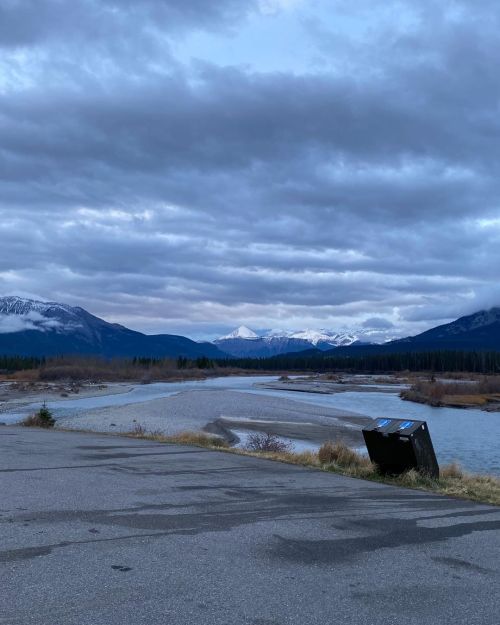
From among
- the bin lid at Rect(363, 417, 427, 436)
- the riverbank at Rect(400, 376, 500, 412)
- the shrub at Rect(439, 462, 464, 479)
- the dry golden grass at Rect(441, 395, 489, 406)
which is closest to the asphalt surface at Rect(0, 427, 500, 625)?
the bin lid at Rect(363, 417, 427, 436)

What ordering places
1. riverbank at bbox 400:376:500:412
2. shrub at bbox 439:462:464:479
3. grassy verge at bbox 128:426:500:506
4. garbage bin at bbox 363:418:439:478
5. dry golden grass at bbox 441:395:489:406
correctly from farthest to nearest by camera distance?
dry golden grass at bbox 441:395:489:406 → riverbank at bbox 400:376:500:412 → shrub at bbox 439:462:464:479 → garbage bin at bbox 363:418:439:478 → grassy verge at bbox 128:426:500:506

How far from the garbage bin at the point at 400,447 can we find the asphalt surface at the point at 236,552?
1.38 metres

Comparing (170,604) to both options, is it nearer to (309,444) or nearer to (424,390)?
(309,444)

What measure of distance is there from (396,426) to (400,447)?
1.76ft

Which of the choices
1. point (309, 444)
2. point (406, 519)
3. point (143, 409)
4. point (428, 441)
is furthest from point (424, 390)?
point (406, 519)

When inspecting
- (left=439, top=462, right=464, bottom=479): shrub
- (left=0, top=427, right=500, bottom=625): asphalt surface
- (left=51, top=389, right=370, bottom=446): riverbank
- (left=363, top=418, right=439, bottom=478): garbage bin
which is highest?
(left=363, top=418, right=439, bottom=478): garbage bin

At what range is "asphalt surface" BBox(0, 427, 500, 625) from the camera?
5.96m

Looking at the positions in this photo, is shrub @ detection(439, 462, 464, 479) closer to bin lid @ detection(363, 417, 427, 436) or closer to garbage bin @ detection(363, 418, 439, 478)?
garbage bin @ detection(363, 418, 439, 478)

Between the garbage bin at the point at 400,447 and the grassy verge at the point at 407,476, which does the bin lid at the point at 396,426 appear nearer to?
the garbage bin at the point at 400,447

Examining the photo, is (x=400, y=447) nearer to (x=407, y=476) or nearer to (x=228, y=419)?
(x=407, y=476)

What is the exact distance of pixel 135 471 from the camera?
14.1 meters

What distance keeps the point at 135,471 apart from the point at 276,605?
8.44 meters

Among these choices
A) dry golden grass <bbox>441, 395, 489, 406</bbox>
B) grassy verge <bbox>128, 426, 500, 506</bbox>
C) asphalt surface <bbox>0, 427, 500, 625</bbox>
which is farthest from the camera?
dry golden grass <bbox>441, 395, 489, 406</bbox>

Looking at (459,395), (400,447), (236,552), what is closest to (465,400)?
(459,395)
